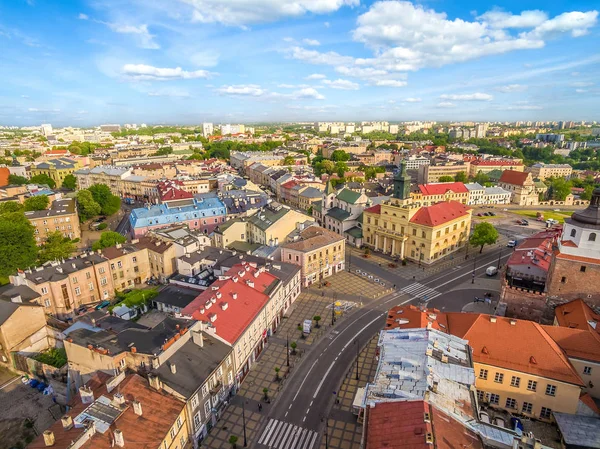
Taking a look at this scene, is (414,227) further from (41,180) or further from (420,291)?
(41,180)

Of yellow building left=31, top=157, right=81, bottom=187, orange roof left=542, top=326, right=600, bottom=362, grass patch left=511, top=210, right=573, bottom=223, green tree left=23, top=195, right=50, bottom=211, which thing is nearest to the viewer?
orange roof left=542, top=326, right=600, bottom=362

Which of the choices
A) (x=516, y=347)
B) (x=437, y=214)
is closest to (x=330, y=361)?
(x=516, y=347)

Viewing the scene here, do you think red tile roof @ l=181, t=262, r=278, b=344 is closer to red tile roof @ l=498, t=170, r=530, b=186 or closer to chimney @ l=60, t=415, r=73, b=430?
chimney @ l=60, t=415, r=73, b=430

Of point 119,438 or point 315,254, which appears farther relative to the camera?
point 315,254

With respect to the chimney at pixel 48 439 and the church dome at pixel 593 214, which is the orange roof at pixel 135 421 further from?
the church dome at pixel 593 214

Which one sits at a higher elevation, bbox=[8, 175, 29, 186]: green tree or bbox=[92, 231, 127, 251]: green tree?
bbox=[8, 175, 29, 186]: green tree

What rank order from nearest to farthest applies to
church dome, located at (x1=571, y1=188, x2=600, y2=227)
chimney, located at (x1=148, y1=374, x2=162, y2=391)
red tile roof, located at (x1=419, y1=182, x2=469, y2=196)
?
chimney, located at (x1=148, y1=374, x2=162, y2=391) → church dome, located at (x1=571, y1=188, x2=600, y2=227) → red tile roof, located at (x1=419, y1=182, x2=469, y2=196)

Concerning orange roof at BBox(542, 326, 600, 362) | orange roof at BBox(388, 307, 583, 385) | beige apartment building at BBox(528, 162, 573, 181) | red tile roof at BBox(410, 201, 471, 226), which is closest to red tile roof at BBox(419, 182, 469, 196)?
red tile roof at BBox(410, 201, 471, 226)

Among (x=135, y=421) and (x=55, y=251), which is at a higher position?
(x=135, y=421)
